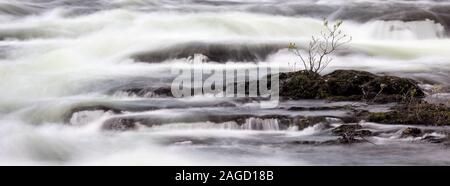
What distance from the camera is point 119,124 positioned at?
11133 millimetres

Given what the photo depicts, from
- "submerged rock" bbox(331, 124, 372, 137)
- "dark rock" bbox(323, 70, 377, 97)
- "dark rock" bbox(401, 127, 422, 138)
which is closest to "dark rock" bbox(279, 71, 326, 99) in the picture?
"dark rock" bbox(323, 70, 377, 97)

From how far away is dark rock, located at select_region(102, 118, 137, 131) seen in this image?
11031mm

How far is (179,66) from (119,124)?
15.3 feet

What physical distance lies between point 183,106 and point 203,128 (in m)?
1.26

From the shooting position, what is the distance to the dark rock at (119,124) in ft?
36.2

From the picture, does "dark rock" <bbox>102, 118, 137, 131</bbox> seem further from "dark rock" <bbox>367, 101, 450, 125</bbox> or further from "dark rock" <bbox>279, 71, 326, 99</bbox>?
"dark rock" <bbox>367, 101, 450, 125</bbox>

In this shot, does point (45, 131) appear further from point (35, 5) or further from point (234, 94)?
point (35, 5)

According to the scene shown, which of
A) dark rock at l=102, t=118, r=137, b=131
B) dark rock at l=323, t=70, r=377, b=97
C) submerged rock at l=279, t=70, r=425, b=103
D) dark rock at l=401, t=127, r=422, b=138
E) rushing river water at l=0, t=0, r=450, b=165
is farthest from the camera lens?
dark rock at l=323, t=70, r=377, b=97

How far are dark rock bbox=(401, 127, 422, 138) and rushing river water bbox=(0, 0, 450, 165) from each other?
107 millimetres

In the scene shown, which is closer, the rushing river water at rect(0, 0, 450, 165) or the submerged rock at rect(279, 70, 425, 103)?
the rushing river water at rect(0, 0, 450, 165)

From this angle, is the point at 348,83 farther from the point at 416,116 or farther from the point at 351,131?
the point at 351,131

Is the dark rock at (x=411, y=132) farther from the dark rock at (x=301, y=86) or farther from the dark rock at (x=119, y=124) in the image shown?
the dark rock at (x=119, y=124)

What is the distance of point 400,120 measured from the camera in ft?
36.3

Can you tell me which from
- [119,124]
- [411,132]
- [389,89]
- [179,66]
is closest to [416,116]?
[411,132]
